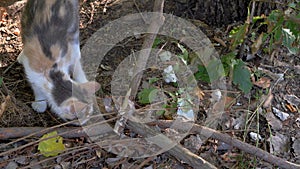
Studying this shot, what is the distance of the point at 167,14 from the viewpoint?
440 centimetres

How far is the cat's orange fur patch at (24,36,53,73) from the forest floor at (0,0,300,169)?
28cm

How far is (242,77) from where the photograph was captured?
352 cm

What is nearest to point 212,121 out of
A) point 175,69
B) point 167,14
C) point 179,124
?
point 179,124

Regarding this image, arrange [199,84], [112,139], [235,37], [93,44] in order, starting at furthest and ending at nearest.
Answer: [93,44], [199,84], [235,37], [112,139]

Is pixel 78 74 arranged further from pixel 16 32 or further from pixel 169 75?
pixel 16 32

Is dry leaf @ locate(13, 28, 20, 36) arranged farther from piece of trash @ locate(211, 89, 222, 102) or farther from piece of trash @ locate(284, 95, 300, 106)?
piece of trash @ locate(284, 95, 300, 106)

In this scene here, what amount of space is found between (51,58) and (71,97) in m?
0.39

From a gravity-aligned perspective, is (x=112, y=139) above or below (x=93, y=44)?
below

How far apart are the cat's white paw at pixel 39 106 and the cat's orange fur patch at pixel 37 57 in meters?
0.25

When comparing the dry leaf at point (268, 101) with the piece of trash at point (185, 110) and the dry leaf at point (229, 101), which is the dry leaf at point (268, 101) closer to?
the dry leaf at point (229, 101)

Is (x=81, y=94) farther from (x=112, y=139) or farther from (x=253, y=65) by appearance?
(x=253, y=65)

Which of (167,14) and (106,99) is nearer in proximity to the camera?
(106,99)

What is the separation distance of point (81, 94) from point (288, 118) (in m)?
1.68

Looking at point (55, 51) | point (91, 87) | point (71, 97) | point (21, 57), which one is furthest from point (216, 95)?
point (21, 57)
